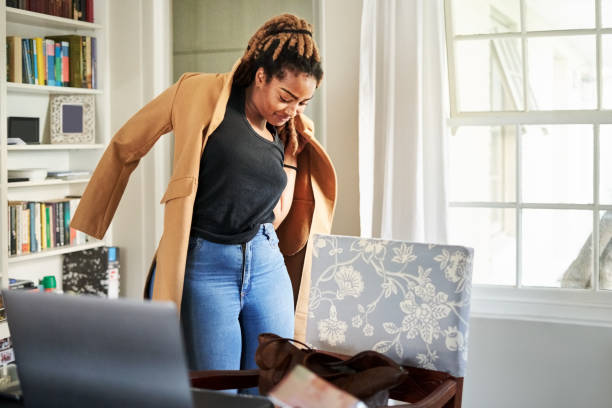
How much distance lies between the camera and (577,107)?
289 cm

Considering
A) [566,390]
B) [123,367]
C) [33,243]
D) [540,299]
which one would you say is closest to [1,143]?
[33,243]

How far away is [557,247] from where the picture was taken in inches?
121

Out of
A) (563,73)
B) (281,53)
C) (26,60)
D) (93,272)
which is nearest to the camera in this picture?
(281,53)

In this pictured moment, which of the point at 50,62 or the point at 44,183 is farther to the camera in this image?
the point at 50,62

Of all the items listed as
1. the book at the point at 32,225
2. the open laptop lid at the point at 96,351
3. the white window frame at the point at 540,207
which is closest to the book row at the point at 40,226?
the book at the point at 32,225

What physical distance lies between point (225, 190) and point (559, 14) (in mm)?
1720

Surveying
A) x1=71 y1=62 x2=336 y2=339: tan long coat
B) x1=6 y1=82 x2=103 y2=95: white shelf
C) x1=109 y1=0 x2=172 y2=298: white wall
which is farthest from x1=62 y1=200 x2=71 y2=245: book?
x1=71 y1=62 x2=336 y2=339: tan long coat

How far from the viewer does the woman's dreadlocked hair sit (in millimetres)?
2145

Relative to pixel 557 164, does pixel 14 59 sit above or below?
above

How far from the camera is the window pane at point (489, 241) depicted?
3136 mm

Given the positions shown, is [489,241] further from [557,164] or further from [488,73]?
[488,73]

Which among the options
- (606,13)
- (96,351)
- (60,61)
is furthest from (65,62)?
(96,351)

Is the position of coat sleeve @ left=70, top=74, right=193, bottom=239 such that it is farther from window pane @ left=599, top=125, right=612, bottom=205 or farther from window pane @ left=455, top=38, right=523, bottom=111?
window pane @ left=599, top=125, right=612, bottom=205

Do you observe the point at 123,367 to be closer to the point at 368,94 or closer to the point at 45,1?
the point at 368,94
